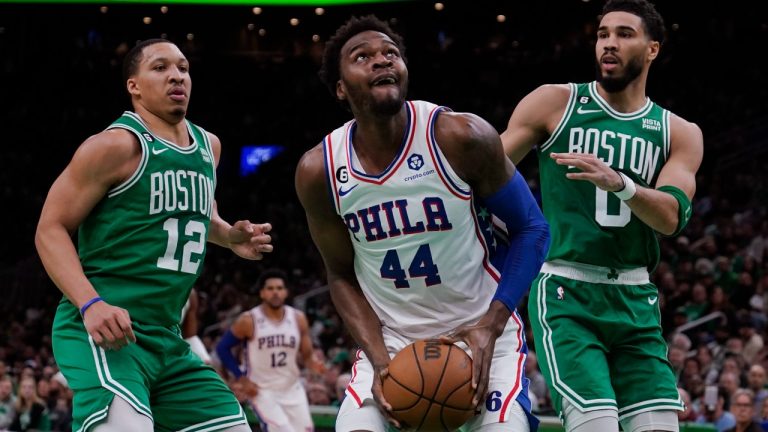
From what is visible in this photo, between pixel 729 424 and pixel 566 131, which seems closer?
pixel 566 131

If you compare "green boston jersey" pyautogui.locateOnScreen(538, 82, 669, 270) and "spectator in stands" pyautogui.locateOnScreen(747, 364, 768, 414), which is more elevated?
"green boston jersey" pyautogui.locateOnScreen(538, 82, 669, 270)

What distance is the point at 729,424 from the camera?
31.8 ft

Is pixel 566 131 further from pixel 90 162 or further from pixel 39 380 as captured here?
pixel 39 380

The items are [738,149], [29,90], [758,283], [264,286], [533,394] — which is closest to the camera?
[264,286]

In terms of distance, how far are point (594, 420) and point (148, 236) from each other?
215cm

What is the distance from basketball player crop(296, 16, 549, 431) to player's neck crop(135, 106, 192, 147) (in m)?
0.95

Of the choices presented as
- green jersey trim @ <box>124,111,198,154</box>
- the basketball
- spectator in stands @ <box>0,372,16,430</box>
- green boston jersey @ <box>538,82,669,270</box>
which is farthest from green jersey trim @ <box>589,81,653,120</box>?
spectator in stands @ <box>0,372,16,430</box>

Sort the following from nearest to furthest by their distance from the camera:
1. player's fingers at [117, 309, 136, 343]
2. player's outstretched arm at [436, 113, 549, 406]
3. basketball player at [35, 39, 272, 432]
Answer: player's outstretched arm at [436, 113, 549, 406]
player's fingers at [117, 309, 136, 343]
basketball player at [35, 39, 272, 432]

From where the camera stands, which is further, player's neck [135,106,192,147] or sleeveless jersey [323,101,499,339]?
player's neck [135,106,192,147]

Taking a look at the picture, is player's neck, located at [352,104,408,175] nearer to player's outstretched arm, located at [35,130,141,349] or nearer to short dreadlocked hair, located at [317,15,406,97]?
short dreadlocked hair, located at [317,15,406,97]

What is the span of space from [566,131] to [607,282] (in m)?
0.76

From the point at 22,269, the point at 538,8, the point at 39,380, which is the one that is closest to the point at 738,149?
the point at 538,8

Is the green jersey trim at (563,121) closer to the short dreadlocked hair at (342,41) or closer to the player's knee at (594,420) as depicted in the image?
the short dreadlocked hair at (342,41)

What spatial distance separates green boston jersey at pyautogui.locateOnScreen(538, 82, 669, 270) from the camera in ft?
17.3
